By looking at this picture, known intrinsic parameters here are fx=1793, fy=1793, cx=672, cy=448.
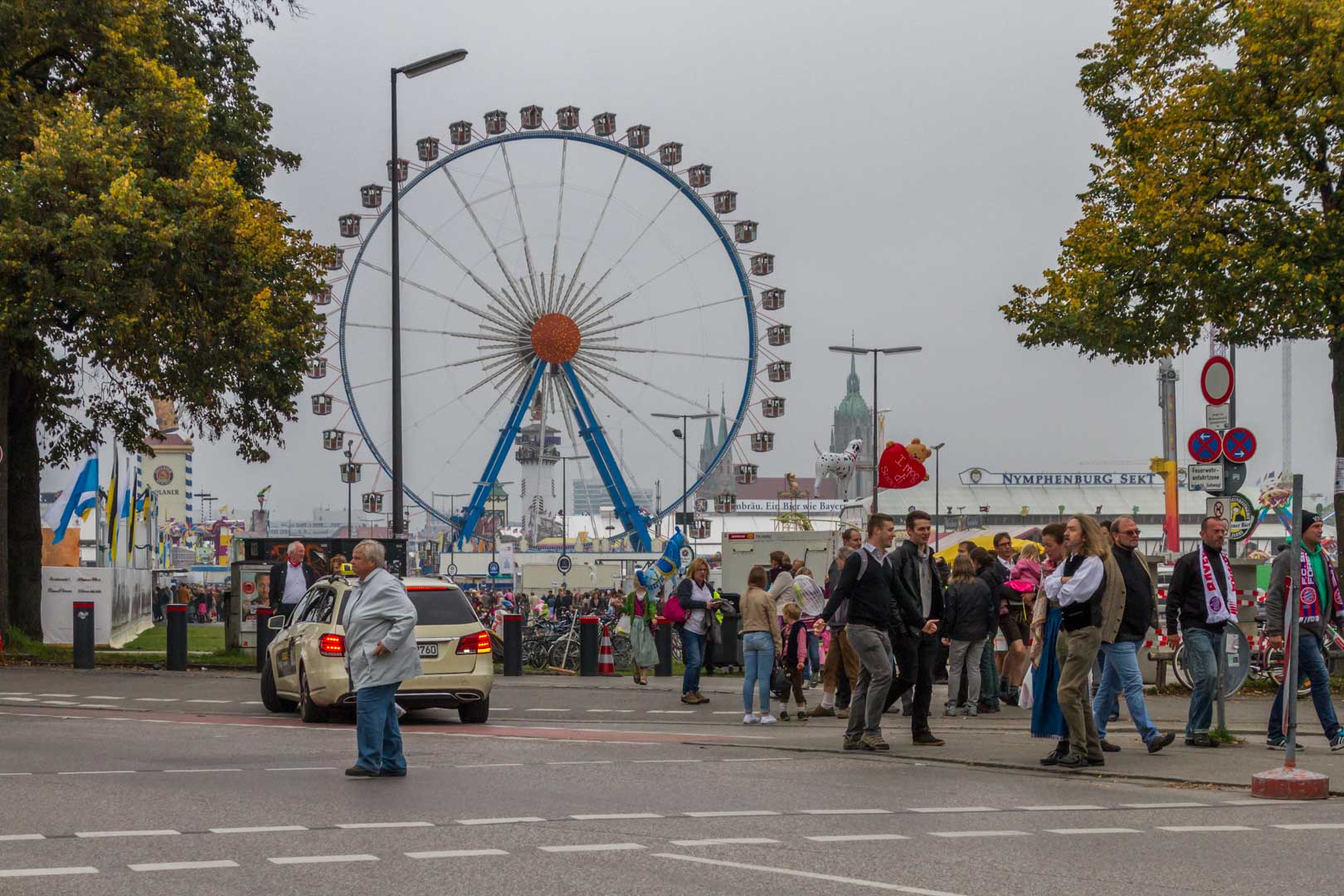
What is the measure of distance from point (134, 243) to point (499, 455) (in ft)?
79.2

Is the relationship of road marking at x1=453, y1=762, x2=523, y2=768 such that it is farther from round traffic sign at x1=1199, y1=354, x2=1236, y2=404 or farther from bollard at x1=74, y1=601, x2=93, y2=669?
bollard at x1=74, y1=601, x2=93, y2=669

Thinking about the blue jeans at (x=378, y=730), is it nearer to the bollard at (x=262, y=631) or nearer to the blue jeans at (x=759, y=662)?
the blue jeans at (x=759, y=662)

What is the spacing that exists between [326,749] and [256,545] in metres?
15.5

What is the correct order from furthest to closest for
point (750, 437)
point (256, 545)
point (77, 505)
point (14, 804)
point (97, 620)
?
point (750, 437) < point (77, 505) < point (97, 620) < point (256, 545) < point (14, 804)

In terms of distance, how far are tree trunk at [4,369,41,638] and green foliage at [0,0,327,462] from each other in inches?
22.0

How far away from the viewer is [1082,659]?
40.6 ft

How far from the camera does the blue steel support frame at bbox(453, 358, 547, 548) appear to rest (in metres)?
46.9

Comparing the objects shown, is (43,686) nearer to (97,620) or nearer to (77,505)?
(97,620)

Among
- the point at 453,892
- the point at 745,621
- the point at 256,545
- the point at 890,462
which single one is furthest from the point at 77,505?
the point at 453,892

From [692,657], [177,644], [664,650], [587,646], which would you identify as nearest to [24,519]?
[177,644]

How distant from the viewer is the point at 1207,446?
1903 cm

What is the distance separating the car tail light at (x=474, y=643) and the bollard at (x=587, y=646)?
30.7 ft

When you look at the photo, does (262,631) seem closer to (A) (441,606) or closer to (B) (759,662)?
(A) (441,606)

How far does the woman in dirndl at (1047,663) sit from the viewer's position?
Answer: 42.9 feet
